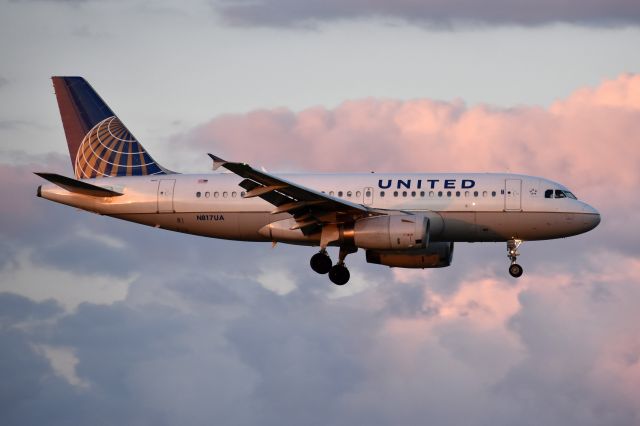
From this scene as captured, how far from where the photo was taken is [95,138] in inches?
2721

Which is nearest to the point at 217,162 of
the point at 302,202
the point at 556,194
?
the point at 302,202

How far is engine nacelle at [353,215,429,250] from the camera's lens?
193 ft

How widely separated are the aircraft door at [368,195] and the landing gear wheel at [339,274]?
3323 mm

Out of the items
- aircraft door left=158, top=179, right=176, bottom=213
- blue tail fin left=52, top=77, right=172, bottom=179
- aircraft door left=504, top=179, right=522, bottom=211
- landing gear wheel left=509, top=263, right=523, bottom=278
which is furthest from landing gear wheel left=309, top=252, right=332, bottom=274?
blue tail fin left=52, top=77, right=172, bottom=179

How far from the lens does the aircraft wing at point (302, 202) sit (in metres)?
56.1

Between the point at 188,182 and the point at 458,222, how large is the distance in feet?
40.9

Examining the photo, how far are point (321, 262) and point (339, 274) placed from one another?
1.25 m

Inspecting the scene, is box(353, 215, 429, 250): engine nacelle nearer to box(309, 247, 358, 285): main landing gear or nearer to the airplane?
the airplane

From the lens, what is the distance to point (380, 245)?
195 ft

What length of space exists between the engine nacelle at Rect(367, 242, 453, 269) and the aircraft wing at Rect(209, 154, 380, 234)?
205 inches

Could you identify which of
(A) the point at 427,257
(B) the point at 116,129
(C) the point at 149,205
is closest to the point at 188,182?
(C) the point at 149,205

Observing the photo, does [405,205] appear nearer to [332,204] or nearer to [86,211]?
[332,204]

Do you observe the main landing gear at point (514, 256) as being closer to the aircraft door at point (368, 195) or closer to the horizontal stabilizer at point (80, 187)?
the aircraft door at point (368, 195)

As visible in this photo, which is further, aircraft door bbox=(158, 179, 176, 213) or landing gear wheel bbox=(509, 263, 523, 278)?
aircraft door bbox=(158, 179, 176, 213)
